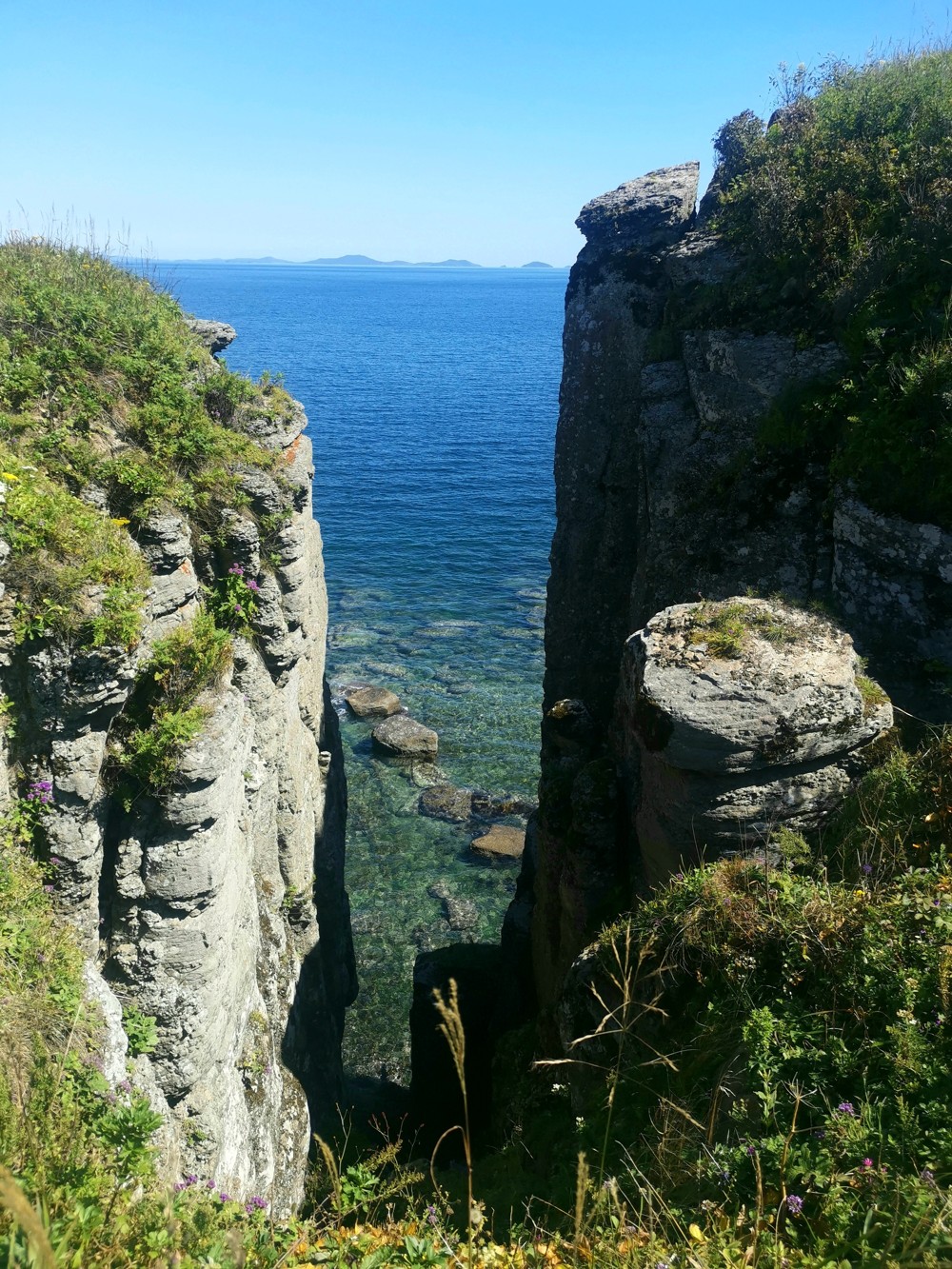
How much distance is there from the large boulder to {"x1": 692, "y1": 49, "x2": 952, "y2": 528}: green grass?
94.1 inches

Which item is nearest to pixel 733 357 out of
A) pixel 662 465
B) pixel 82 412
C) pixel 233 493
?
pixel 662 465

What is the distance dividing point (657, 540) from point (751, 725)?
16.2 feet

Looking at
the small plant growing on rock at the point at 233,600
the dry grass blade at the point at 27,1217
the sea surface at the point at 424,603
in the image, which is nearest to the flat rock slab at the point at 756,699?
the small plant growing on rock at the point at 233,600

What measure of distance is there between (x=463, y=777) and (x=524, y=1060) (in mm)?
16149

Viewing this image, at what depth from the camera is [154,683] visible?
9.17 metres

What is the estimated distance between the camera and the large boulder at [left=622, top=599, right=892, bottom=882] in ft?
27.5

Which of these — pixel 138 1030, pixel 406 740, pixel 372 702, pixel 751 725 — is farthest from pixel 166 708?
pixel 372 702

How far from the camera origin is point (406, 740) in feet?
94.3

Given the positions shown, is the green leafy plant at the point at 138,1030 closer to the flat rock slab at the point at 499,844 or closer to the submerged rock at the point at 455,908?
the submerged rock at the point at 455,908

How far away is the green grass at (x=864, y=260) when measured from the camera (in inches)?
382

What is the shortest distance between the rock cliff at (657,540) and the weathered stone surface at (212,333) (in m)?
6.40

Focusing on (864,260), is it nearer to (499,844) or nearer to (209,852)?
(209,852)

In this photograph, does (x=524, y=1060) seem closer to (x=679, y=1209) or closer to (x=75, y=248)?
(x=679, y=1209)

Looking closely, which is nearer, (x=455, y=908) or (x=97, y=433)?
(x=97, y=433)
